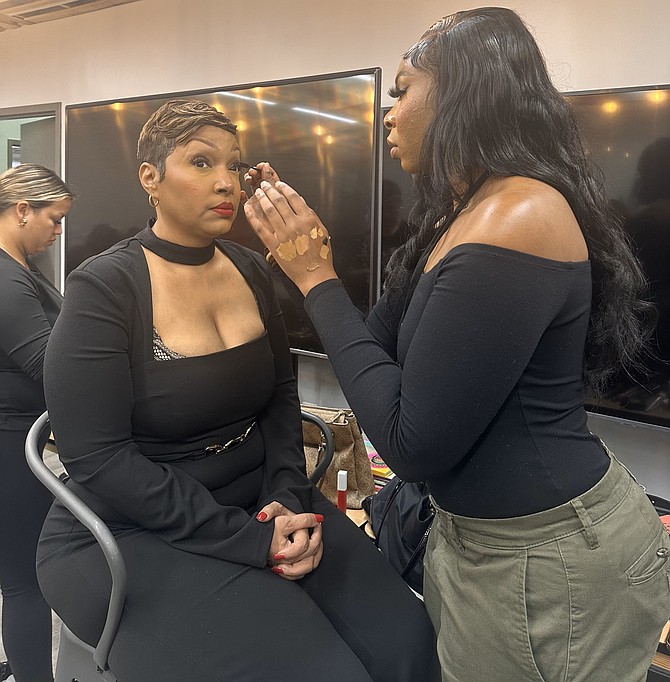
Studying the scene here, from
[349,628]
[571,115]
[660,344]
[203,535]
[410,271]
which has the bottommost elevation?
[349,628]

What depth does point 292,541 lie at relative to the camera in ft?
3.51

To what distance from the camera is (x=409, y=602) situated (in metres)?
1.06

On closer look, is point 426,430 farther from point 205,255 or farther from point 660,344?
point 660,344

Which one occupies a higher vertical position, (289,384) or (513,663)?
(289,384)

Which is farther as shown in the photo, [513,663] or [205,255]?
[205,255]

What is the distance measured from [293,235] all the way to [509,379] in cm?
37

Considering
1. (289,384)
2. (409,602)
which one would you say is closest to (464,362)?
(409,602)

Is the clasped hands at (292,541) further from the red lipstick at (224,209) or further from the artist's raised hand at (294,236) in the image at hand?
the red lipstick at (224,209)

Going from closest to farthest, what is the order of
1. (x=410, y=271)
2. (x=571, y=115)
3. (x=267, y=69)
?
(x=571, y=115) < (x=410, y=271) < (x=267, y=69)

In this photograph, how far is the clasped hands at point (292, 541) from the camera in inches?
40.7

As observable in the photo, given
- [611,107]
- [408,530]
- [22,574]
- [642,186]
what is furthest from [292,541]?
[611,107]

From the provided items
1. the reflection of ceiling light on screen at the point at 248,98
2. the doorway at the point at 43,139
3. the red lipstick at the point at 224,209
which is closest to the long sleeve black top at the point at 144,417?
the red lipstick at the point at 224,209

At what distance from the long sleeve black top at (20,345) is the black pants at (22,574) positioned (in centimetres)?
9

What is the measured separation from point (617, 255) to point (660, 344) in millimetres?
896
